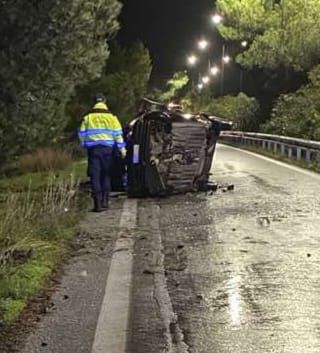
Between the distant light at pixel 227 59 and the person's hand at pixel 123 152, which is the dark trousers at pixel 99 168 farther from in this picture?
the distant light at pixel 227 59

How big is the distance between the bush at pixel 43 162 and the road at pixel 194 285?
8140 mm

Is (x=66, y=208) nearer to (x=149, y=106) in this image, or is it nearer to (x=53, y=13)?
(x=53, y=13)

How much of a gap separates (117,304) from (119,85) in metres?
27.3

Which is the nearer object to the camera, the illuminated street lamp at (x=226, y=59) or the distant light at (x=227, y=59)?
the illuminated street lamp at (x=226, y=59)

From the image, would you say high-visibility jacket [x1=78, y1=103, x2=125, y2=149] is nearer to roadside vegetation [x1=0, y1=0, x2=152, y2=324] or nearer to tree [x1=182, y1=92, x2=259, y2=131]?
roadside vegetation [x1=0, y1=0, x2=152, y2=324]

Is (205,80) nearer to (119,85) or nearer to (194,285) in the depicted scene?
(119,85)

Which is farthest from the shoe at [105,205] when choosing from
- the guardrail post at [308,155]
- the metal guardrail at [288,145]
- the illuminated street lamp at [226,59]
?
the illuminated street lamp at [226,59]

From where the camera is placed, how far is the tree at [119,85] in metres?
27.4

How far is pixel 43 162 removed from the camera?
66.0ft

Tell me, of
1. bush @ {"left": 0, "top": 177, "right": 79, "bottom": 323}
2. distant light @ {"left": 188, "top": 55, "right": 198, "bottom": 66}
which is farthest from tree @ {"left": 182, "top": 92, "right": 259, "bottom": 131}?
bush @ {"left": 0, "top": 177, "right": 79, "bottom": 323}

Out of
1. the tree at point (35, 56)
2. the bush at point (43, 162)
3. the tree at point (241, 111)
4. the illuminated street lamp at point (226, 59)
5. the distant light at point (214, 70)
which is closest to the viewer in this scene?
the tree at point (35, 56)

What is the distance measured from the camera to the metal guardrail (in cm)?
2228

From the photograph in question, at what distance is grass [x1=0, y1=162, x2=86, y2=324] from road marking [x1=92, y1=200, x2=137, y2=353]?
61 centimetres

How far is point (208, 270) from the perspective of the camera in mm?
7578
